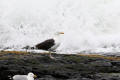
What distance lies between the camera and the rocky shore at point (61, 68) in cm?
1045

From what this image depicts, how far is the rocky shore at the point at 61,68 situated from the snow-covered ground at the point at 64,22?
420 inches

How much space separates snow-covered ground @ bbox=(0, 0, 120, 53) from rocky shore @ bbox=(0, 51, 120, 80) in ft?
35.0

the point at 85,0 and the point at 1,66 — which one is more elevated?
the point at 85,0

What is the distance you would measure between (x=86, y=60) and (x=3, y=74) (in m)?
4.48

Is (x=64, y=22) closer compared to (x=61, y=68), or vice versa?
(x=61, y=68)

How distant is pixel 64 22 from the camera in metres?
29.7

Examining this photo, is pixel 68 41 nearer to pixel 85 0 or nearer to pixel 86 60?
pixel 85 0

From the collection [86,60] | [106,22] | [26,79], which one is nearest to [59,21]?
[106,22]

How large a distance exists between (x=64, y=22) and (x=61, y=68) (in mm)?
18404

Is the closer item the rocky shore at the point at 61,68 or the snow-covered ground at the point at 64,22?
the rocky shore at the point at 61,68

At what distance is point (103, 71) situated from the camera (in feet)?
38.3

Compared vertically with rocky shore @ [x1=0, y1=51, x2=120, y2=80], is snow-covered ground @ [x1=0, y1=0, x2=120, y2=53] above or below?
above

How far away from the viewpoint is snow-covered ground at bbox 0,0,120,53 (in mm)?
25633

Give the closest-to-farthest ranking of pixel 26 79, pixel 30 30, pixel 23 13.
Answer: pixel 26 79
pixel 30 30
pixel 23 13
